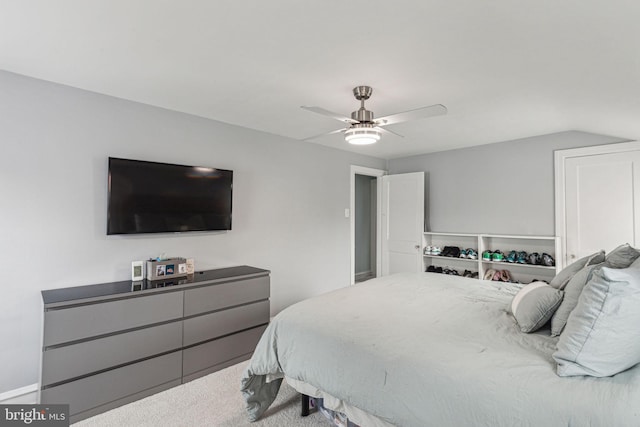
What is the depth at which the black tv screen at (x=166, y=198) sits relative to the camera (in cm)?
272

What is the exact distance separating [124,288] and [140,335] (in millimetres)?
384

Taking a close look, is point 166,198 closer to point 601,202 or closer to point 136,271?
point 136,271

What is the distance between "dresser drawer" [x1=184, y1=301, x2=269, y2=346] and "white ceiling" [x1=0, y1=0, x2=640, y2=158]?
1.89 meters

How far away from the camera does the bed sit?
1.22 m

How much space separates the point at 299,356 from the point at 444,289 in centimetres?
146

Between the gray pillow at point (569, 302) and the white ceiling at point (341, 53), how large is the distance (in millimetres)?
1239

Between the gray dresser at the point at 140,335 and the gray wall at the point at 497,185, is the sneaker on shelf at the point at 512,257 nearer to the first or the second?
the gray wall at the point at 497,185

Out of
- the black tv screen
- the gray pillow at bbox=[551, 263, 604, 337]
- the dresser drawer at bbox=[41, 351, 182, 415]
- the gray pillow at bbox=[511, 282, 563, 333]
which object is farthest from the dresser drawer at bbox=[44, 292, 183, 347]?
the gray pillow at bbox=[551, 263, 604, 337]

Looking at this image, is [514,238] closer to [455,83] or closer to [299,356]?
[455,83]

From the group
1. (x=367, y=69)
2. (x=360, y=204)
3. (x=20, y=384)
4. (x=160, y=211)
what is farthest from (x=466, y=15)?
(x=360, y=204)

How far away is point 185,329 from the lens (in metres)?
2.67

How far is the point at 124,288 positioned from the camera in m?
2.52

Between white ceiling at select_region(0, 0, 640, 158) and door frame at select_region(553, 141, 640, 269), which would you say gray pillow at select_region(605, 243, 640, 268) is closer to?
white ceiling at select_region(0, 0, 640, 158)

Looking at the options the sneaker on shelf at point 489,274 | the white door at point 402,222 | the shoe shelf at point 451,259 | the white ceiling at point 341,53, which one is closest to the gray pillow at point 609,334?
the white ceiling at point 341,53
